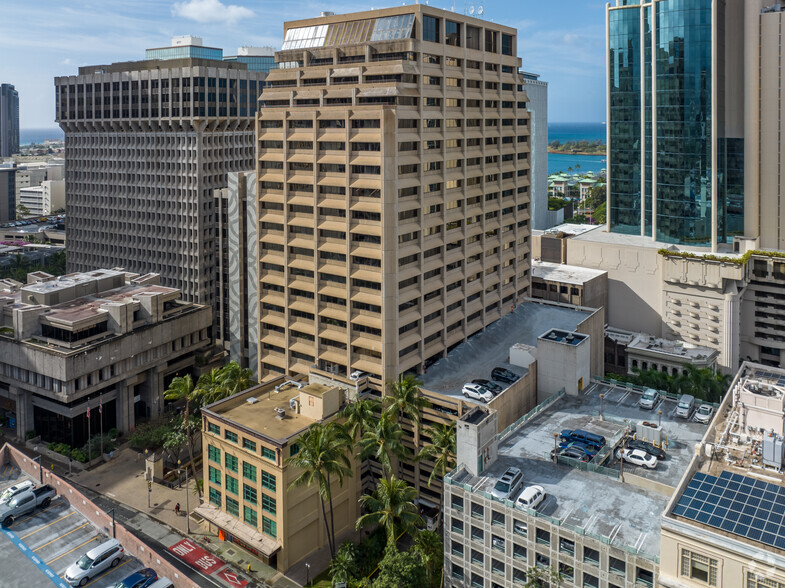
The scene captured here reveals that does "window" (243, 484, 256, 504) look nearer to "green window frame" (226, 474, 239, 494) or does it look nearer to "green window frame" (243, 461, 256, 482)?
"green window frame" (243, 461, 256, 482)

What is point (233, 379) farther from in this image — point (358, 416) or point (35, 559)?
point (35, 559)

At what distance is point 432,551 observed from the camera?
76.7 metres

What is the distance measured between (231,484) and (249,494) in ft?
13.2

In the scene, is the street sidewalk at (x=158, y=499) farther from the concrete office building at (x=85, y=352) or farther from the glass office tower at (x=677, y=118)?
the glass office tower at (x=677, y=118)

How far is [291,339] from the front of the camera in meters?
109

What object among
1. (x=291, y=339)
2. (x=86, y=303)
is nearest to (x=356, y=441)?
(x=291, y=339)

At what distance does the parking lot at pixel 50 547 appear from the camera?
7631cm

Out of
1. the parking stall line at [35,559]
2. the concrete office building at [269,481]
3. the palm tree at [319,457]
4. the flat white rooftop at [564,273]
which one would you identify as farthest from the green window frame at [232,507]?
the flat white rooftop at [564,273]

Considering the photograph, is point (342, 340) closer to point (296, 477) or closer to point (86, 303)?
point (296, 477)

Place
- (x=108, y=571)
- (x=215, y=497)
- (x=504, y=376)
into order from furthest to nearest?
1. (x=504, y=376)
2. (x=215, y=497)
3. (x=108, y=571)

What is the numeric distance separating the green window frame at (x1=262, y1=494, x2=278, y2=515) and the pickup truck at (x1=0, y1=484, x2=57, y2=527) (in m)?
31.3

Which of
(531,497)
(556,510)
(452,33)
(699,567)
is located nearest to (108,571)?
(531,497)

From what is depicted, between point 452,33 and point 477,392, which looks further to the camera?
point 452,33

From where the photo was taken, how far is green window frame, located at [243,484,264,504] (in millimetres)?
85438
